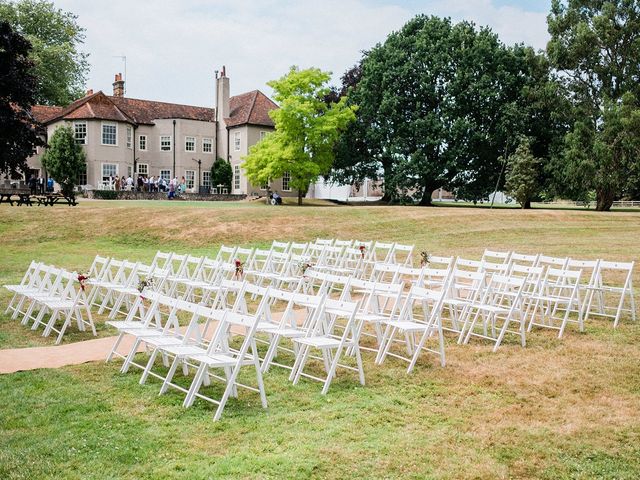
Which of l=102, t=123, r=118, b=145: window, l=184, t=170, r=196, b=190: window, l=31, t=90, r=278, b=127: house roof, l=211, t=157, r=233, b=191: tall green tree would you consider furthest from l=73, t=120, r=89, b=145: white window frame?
l=211, t=157, r=233, b=191: tall green tree

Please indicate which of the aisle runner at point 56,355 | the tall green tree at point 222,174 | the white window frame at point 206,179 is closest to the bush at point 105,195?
the tall green tree at point 222,174

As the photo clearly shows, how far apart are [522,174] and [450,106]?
5.61 metres

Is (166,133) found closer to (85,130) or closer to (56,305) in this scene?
(85,130)

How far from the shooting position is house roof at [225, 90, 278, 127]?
152ft

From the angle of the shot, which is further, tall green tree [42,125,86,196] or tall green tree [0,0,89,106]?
tall green tree [0,0,89,106]

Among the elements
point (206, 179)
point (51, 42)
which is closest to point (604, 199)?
point (206, 179)

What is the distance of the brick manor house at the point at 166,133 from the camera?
43.3m

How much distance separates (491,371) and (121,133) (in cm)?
4041

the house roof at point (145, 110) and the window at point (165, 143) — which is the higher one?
the house roof at point (145, 110)

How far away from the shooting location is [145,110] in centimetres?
4772

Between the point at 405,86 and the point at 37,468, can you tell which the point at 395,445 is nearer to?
the point at 37,468

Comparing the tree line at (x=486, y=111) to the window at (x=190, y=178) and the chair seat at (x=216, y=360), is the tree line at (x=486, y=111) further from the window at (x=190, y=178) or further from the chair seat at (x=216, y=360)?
the chair seat at (x=216, y=360)

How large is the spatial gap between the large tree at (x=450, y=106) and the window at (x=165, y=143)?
1488 centimetres

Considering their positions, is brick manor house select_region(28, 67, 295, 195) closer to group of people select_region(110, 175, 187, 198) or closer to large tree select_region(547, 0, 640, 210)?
group of people select_region(110, 175, 187, 198)
